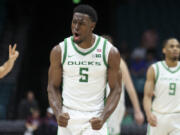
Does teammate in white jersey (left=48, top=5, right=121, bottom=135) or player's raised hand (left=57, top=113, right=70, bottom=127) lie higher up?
teammate in white jersey (left=48, top=5, right=121, bottom=135)

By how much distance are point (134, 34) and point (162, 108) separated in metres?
8.09

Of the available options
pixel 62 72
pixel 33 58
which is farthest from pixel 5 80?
pixel 62 72

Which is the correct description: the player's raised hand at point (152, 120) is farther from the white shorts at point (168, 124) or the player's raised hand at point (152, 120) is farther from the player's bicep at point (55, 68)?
the player's bicep at point (55, 68)

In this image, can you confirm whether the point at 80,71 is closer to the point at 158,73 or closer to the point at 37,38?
the point at 158,73

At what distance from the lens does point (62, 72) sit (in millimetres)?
6180

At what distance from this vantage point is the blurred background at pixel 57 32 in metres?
14.2

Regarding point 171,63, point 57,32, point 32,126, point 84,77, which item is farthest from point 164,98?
point 57,32

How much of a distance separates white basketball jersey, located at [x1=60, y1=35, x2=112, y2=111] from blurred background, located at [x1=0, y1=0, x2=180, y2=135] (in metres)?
7.50

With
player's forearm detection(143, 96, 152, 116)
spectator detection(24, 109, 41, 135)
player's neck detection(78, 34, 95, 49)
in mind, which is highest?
player's neck detection(78, 34, 95, 49)

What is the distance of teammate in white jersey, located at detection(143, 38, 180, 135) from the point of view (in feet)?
27.3

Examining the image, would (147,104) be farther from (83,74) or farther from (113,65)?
(83,74)

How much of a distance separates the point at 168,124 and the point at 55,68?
281 cm

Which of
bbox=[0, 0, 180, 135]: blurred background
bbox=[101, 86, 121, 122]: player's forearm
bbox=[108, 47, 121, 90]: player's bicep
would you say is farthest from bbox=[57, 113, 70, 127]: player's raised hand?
bbox=[0, 0, 180, 135]: blurred background

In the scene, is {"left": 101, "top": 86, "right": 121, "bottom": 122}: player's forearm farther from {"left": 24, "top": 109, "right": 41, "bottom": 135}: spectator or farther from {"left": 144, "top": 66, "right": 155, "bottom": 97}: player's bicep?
{"left": 24, "top": 109, "right": 41, "bottom": 135}: spectator
